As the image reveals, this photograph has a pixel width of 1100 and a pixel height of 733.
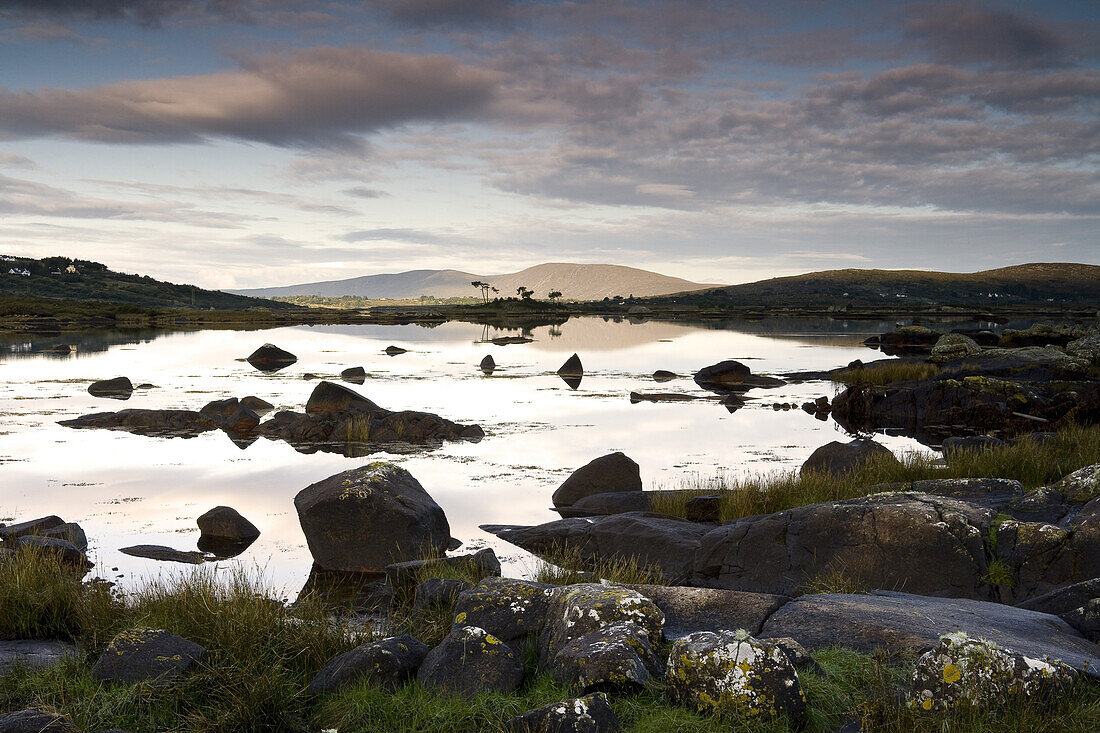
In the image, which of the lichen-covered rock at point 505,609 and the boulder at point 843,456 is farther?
the boulder at point 843,456

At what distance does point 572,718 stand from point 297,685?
3019 millimetres

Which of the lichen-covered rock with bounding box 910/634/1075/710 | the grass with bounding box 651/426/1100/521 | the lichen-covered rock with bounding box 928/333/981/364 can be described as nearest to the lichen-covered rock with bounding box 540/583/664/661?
the lichen-covered rock with bounding box 910/634/1075/710

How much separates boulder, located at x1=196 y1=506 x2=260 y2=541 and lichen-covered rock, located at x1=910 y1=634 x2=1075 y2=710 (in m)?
12.6

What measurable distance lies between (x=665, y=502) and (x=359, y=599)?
674cm

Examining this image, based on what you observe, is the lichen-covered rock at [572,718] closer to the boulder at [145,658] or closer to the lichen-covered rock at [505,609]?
the lichen-covered rock at [505,609]

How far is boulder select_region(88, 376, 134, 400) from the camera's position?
1378 inches

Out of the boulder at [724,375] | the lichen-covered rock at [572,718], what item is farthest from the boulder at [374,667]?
the boulder at [724,375]

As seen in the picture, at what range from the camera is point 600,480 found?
703 inches

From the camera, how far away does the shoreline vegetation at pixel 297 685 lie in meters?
5.34

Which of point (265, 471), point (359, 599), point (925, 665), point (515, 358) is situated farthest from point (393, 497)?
point (515, 358)

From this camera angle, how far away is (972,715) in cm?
502

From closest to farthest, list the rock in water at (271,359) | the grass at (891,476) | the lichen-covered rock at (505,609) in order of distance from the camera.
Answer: the lichen-covered rock at (505,609)
the grass at (891,476)
the rock in water at (271,359)

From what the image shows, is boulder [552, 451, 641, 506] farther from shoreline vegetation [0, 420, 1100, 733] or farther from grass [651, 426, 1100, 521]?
shoreline vegetation [0, 420, 1100, 733]

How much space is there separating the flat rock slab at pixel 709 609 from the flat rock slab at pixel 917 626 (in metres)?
0.16
